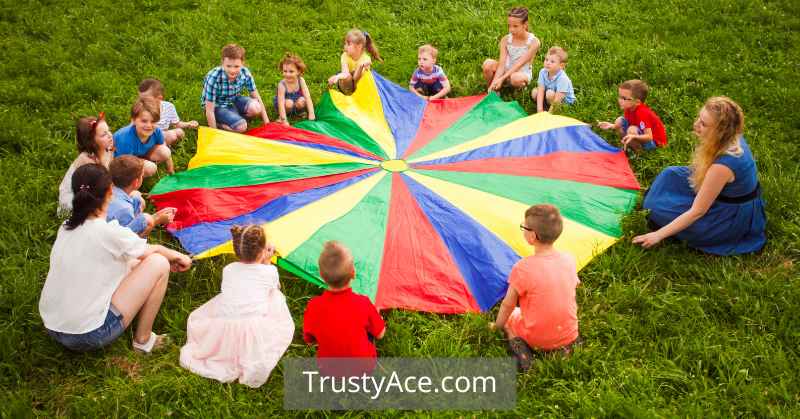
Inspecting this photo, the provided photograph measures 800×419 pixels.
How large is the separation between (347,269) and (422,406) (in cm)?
88

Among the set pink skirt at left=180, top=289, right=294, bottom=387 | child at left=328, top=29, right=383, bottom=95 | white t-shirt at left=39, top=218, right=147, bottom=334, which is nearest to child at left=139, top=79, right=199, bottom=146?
child at left=328, top=29, right=383, bottom=95

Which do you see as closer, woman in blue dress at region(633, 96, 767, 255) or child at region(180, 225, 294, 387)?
child at region(180, 225, 294, 387)

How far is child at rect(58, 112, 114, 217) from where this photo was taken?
4598 mm

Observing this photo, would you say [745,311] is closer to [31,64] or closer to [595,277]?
[595,277]

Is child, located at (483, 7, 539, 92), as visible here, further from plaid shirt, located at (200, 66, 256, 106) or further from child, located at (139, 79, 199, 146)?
child, located at (139, 79, 199, 146)

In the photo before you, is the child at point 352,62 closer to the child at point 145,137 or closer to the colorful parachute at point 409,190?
the colorful parachute at point 409,190

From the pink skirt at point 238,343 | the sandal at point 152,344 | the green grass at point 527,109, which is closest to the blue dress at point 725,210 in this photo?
the green grass at point 527,109

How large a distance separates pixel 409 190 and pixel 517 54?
104 inches

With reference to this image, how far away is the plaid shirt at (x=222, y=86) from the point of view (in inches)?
234

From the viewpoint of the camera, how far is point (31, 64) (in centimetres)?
689

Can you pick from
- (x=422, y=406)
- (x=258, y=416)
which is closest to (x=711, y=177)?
(x=422, y=406)

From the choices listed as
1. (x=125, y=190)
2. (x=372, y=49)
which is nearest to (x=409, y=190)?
(x=125, y=190)

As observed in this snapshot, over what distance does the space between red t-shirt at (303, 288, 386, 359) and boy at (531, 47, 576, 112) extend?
3.77 meters

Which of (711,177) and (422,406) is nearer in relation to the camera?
(422,406)
